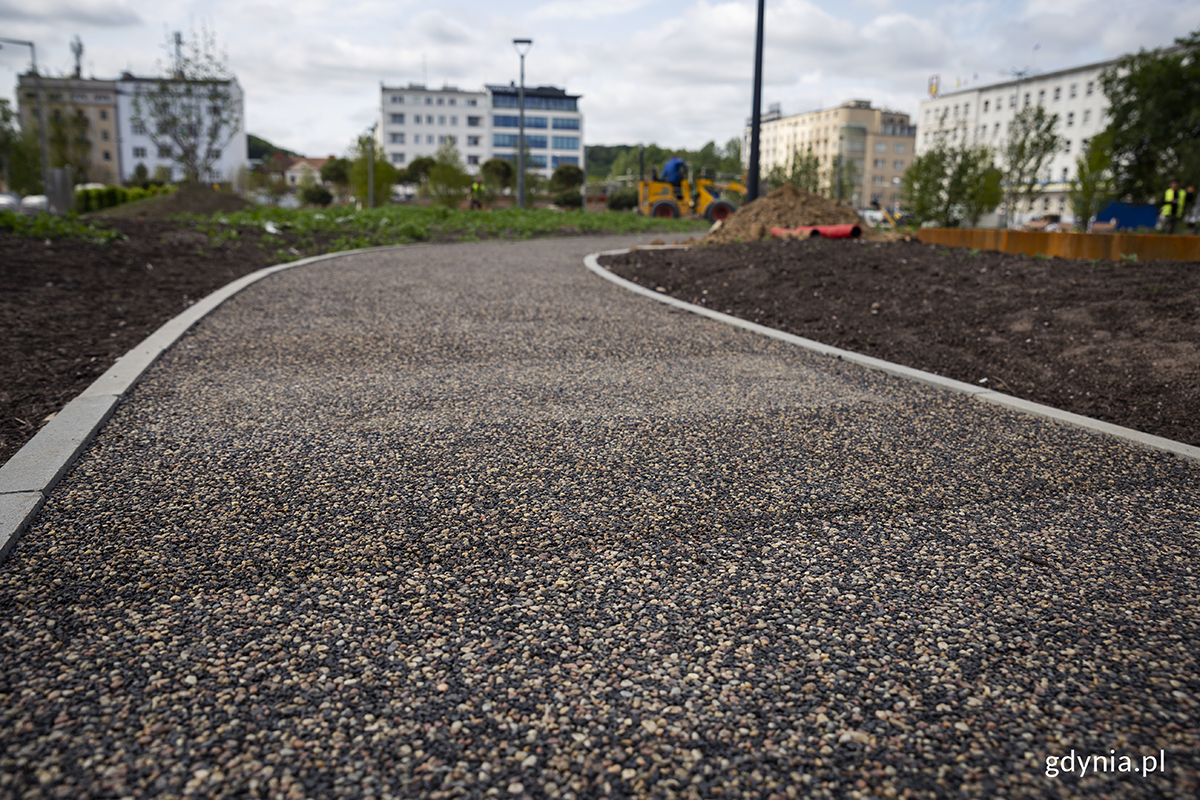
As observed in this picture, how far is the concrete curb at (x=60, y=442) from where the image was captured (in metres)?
2.93

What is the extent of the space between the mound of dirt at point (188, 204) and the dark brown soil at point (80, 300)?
9800 mm

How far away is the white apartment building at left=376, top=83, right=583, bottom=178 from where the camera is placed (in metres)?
113

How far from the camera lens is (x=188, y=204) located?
2177 centimetres

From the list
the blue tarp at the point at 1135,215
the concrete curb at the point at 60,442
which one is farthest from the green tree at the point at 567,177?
the concrete curb at the point at 60,442

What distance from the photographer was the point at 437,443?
393 centimetres

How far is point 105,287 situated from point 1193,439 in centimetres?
952

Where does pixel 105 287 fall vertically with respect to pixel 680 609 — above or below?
above

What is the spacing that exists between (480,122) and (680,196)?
92.1m

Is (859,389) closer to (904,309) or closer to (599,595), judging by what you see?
(904,309)

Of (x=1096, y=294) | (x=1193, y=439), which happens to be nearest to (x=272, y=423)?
(x=1193, y=439)

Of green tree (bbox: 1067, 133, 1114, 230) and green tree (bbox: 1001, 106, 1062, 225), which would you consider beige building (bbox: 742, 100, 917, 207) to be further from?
green tree (bbox: 1067, 133, 1114, 230)

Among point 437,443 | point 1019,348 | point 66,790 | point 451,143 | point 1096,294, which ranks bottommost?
point 66,790

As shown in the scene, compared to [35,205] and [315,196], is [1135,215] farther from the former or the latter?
[315,196]

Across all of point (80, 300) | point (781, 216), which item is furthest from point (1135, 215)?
point (80, 300)
